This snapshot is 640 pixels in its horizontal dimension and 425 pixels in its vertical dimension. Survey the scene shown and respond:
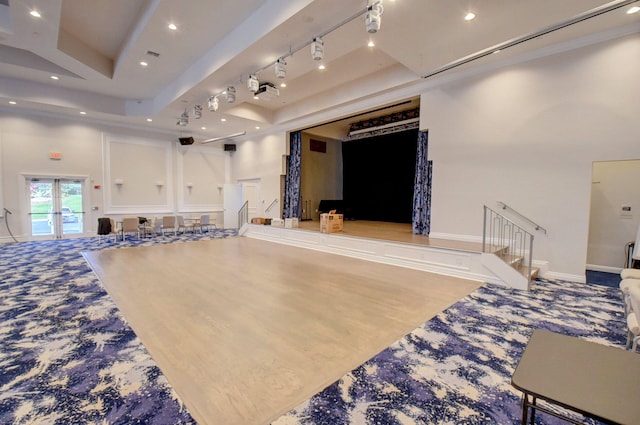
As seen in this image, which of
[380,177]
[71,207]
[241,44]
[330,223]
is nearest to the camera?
[241,44]

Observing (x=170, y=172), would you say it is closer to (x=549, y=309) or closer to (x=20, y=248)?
(x=20, y=248)

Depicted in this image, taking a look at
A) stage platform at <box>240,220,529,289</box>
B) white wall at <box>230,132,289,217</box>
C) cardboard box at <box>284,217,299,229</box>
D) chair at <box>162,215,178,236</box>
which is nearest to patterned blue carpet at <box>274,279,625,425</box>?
stage platform at <box>240,220,529,289</box>

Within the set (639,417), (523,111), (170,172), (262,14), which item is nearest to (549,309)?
(639,417)

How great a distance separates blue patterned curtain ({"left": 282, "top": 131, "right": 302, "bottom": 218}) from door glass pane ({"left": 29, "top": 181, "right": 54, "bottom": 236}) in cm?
770

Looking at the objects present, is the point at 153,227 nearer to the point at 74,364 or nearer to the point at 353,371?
the point at 74,364

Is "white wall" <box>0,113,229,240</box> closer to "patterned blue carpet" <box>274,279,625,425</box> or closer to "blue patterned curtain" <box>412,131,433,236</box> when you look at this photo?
"blue patterned curtain" <box>412,131,433,236</box>

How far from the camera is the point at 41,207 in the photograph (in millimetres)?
9398

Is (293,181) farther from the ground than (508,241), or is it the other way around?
(293,181)

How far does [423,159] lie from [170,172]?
9.96 m

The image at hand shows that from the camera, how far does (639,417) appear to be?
980 millimetres

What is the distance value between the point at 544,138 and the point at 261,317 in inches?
222

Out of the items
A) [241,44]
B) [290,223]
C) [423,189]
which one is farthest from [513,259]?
[241,44]

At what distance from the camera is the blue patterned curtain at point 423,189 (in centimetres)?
717

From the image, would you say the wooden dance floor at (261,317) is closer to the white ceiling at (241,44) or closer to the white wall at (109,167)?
the white ceiling at (241,44)
